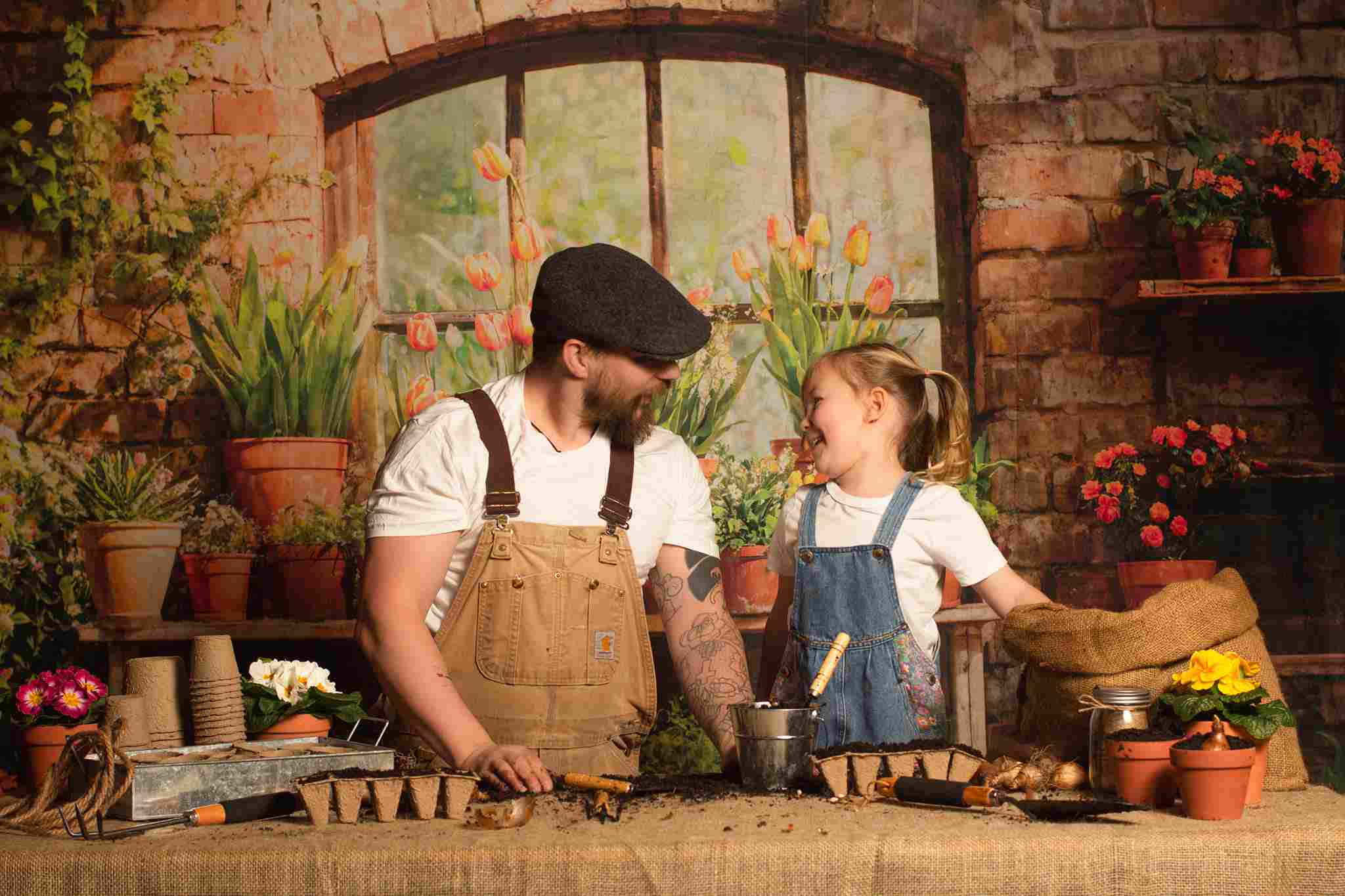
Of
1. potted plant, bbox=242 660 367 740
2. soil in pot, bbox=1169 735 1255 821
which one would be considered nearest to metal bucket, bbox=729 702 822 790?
soil in pot, bbox=1169 735 1255 821

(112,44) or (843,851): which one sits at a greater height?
(112,44)

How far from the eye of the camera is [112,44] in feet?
12.5

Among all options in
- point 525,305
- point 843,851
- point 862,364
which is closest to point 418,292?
point 525,305

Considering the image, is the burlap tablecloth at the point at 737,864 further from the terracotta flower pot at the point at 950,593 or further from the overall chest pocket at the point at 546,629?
the terracotta flower pot at the point at 950,593

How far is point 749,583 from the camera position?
138 inches

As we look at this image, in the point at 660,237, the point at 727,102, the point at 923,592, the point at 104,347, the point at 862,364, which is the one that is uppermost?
the point at 727,102

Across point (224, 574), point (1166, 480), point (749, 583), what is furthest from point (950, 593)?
point (224, 574)

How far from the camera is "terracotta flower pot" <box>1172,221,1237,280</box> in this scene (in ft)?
11.4

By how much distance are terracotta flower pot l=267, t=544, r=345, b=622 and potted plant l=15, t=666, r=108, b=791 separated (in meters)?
0.58

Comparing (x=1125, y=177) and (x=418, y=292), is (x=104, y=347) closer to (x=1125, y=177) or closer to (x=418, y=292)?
(x=418, y=292)

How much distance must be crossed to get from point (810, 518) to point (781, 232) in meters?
1.40

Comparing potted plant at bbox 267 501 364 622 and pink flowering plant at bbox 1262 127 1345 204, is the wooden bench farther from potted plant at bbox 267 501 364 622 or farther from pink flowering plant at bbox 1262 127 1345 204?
pink flowering plant at bbox 1262 127 1345 204

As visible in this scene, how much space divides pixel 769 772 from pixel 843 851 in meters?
0.34

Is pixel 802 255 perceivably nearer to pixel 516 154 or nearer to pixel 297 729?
pixel 516 154
